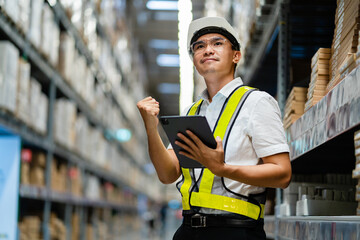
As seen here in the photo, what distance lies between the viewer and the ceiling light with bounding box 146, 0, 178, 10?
14.2 metres

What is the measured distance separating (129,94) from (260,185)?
13362mm

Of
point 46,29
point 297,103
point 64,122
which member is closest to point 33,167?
point 64,122

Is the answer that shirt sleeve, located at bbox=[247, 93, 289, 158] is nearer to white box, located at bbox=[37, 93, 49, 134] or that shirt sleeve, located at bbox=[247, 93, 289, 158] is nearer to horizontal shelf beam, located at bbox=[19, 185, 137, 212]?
horizontal shelf beam, located at bbox=[19, 185, 137, 212]

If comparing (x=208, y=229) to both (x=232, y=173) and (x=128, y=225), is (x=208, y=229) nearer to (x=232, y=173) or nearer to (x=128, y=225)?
(x=232, y=173)

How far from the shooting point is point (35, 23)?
5215 millimetres

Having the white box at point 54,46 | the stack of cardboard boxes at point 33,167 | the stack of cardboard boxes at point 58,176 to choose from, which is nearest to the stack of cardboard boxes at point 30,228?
the stack of cardboard boxes at point 33,167

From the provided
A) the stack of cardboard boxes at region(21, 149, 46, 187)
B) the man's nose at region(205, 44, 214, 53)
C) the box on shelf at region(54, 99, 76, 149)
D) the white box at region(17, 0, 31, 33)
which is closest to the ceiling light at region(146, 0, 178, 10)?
the box on shelf at region(54, 99, 76, 149)

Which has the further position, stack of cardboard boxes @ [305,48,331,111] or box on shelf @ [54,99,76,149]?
box on shelf @ [54,99,76,149]

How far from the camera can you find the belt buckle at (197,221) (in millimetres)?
1944

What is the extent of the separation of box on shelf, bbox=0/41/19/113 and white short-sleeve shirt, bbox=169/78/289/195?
8.67 feet

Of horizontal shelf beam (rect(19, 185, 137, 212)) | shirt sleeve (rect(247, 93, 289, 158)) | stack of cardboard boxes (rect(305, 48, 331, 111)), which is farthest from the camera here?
horizontal shelf beam (rect(19, 185, 137, 212))

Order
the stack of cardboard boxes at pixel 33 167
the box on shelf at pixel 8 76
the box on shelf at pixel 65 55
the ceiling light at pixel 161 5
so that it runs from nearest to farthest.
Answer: the box on shelf at pixel 8 76
the stack of cardboard boxes at pixel 33 167
the box on shelf at pixel 65 55
the ceiling light at pixel 161 5

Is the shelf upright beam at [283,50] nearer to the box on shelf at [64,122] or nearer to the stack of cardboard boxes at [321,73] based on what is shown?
the stack of cardboard boxes at [321,73]

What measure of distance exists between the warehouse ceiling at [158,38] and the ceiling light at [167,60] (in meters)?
0.06
